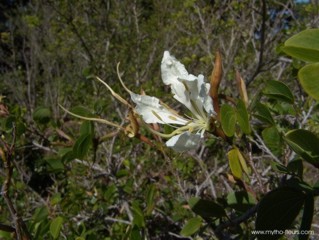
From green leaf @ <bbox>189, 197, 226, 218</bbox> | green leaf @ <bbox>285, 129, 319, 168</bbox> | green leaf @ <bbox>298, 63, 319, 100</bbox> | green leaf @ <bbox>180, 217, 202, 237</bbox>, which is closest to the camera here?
green leaf @ <bbox>298, 63, 319, 100</bbox>

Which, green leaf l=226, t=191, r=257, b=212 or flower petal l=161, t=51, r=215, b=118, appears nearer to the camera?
flower petal l=161, t=51, r=215, b=118

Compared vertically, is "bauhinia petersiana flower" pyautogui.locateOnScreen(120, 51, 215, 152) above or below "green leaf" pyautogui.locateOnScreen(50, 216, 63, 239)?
above

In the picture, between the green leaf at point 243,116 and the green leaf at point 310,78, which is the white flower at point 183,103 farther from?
the green leaf at point 310,78

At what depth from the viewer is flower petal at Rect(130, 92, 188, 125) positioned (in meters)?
0.82

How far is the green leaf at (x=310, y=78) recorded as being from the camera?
1.87ft

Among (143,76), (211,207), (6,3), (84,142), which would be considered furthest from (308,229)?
(6,3)

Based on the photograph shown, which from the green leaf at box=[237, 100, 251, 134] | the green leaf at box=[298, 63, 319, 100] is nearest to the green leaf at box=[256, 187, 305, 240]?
the green leaf at box=[237, 100, 251, 134]

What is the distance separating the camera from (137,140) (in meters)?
1.32

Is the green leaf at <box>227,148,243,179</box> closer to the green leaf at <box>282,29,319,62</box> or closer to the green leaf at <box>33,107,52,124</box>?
the green leaf at <box>282,29,319,62</box>

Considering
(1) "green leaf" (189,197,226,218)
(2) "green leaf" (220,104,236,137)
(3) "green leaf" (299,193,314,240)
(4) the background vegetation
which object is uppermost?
(2) "green leaf" (220,104,236,137)

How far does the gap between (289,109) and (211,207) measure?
1.49ft

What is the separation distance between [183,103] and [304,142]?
9.4 inches

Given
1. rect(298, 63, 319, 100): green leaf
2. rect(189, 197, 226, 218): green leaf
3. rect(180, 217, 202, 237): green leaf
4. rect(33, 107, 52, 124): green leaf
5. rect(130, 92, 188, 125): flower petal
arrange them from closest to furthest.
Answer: rect(298, 63, 319, 100): green leaf < rect(130, 92, 188, 125): flower petal < rect(189, 197, 226, 218): green leaf < rect(180, 217, 202, 237): green leaf < rect(33, 107, 52, 124): green leaf

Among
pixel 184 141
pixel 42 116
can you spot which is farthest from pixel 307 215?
pixel 42 116
